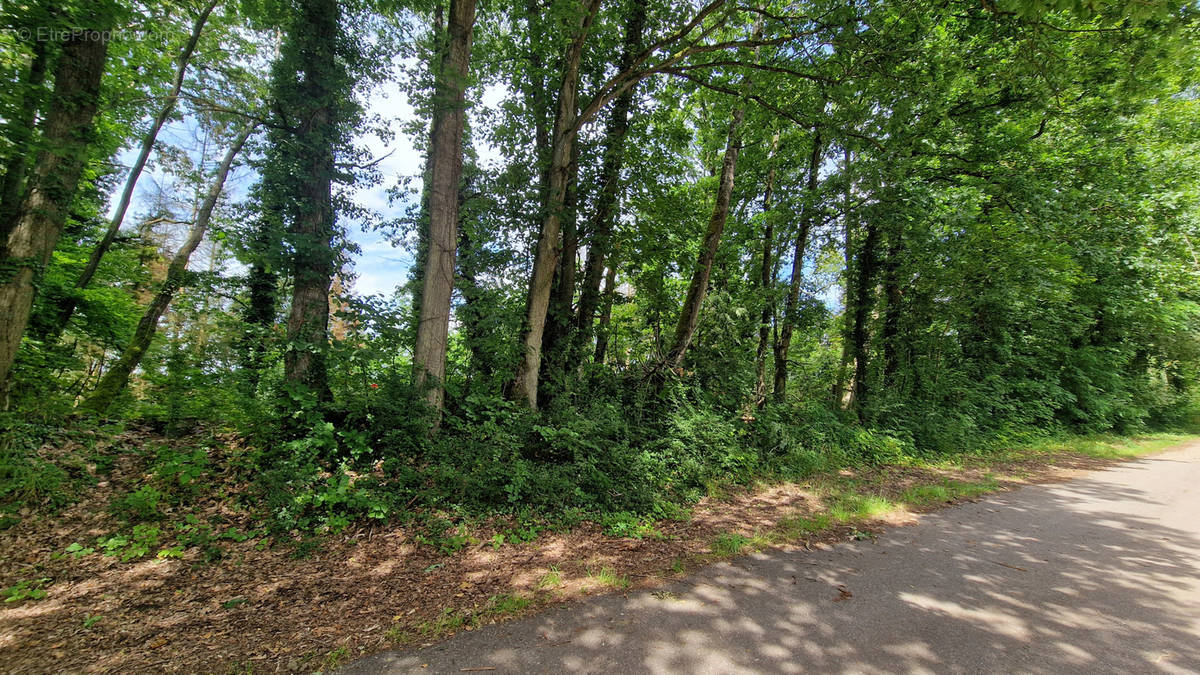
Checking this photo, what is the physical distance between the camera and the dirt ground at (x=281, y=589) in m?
2.61

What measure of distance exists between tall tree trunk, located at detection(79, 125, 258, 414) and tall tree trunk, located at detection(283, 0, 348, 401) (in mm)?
2650

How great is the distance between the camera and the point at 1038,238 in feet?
32.2

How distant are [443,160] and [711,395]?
6175mm

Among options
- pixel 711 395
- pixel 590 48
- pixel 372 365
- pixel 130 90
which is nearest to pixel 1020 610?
pixel 711 395

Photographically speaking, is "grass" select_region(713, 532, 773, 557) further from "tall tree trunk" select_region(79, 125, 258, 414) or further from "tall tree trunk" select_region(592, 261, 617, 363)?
"tall tree trunk" select_region(79, 125, 258, 414)

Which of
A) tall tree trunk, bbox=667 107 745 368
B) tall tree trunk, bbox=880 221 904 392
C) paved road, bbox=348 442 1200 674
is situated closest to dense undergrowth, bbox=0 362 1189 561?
paved road, bbox=348 442 1200 674

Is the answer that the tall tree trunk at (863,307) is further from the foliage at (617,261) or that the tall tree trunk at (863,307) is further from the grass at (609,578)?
the grass at (609,578)

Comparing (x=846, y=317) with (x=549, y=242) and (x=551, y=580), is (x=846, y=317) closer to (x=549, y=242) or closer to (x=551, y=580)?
(x=549, y=242)

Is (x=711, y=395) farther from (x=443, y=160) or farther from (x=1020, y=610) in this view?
(x=443, y=160)

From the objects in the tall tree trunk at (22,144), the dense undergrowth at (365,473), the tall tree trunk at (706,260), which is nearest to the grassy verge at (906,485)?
the dense undergrowth at (365,473)

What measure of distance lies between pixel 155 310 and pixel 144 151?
10.3 ft

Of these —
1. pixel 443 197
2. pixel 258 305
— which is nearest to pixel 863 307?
pixel 443 197

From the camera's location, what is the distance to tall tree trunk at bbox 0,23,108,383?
14.1ft

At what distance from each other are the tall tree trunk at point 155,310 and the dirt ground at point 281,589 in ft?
7.86
